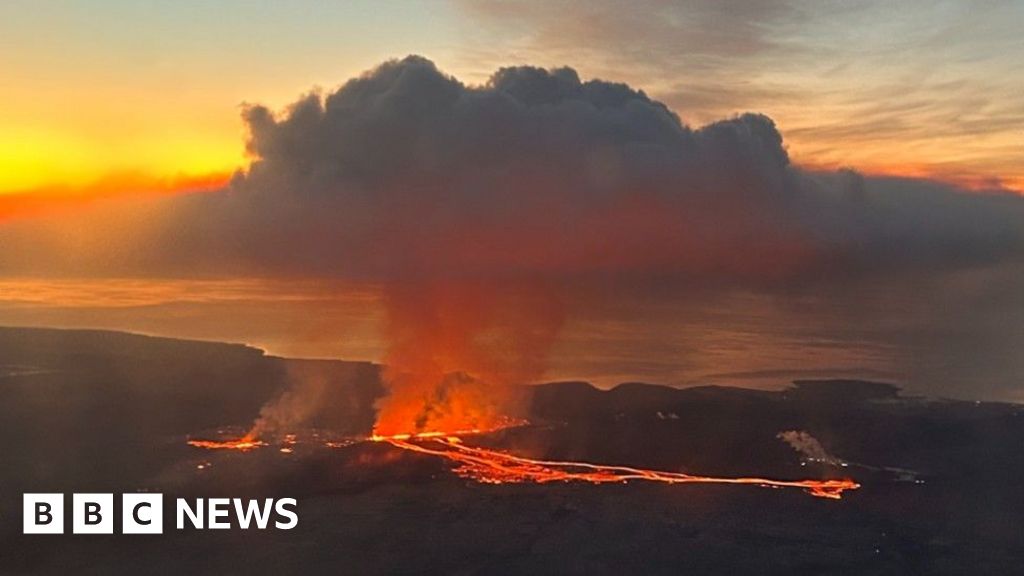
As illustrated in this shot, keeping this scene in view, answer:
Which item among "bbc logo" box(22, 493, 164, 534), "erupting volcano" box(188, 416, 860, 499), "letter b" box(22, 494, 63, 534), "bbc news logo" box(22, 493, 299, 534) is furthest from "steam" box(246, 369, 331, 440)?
"bbc news logo" box(22, 493, 299, 534)

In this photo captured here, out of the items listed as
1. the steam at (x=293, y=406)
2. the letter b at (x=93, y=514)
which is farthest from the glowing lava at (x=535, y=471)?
the letter b at (x=93, y=514)

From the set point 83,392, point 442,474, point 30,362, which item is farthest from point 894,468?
point 30,362

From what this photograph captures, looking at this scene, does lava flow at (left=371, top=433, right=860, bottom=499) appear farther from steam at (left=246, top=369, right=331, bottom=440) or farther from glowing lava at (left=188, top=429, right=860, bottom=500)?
steam at (left=246, top=369, right=331, bottom=440)

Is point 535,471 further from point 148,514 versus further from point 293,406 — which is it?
point 293,406

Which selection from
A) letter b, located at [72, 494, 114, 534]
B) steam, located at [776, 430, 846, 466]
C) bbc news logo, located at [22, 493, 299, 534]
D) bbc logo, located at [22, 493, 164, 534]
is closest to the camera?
letter b, located at [72, 494, 114, 534]

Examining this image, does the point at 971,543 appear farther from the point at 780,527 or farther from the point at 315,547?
the point at 315,547

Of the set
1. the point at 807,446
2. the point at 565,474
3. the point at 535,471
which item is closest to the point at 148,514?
the point at 535,471
